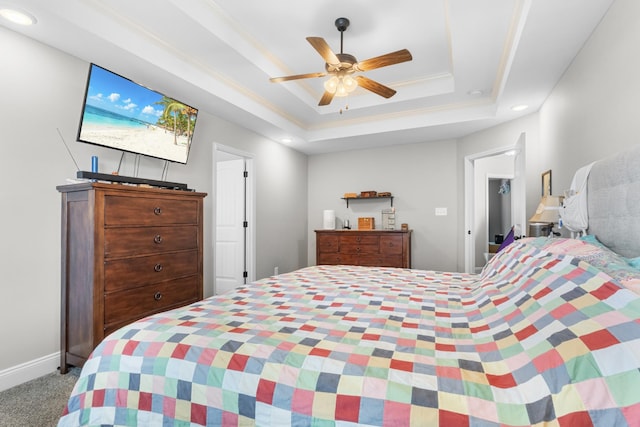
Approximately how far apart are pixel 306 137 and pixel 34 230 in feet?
11.7

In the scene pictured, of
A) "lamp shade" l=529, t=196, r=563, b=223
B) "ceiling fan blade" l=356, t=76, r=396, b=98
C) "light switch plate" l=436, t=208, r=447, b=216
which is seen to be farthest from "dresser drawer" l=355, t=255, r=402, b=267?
"ceiling fan blade" l=356, t=76, r=396, b=98

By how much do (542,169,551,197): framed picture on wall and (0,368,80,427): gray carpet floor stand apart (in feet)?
14.0

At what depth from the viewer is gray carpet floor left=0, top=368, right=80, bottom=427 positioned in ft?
5.69

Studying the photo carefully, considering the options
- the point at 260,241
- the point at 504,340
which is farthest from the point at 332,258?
the point at 504,340

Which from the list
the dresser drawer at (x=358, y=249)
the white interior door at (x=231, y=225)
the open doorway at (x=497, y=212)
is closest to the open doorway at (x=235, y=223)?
the white interior door at (x=231, y=225)

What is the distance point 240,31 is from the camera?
2.76m

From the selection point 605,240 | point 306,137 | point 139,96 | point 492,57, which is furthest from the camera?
point 306,137

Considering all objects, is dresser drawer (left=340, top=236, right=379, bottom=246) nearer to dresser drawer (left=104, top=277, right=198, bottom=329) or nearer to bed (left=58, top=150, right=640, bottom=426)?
dresser drawer (left=104, top=277, right=198, bottom=329)

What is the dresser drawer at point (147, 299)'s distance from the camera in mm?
2211

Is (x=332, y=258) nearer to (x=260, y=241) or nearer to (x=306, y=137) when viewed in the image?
(x=260, y=241)

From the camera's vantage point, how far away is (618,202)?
4.95ft

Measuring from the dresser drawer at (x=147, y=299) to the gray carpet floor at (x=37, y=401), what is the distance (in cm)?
46

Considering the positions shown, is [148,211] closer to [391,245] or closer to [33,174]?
[33,174]

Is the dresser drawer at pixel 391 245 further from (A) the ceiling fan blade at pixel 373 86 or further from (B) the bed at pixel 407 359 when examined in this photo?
(B) the bed at pixel 407 359
